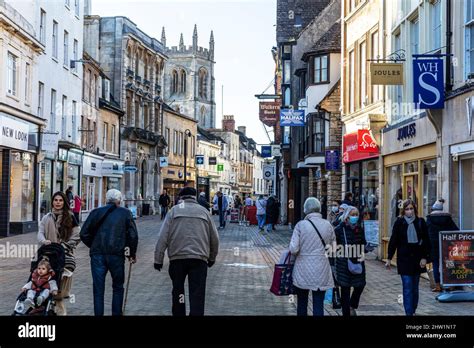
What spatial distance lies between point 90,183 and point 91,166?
3.93 feet

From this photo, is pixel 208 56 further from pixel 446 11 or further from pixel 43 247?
pixel 43 247

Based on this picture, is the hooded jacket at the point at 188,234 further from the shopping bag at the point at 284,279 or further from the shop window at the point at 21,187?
the shop window at the point at 21,187

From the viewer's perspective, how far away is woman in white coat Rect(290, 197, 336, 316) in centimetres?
823

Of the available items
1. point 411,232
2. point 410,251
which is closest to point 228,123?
point 411,232

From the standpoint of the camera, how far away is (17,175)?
27.3 m

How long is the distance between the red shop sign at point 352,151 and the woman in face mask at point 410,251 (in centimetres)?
1023

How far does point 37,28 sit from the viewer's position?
29.2m

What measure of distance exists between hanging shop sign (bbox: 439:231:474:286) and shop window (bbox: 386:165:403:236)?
6.26 metres

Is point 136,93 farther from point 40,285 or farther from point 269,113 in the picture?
point 40,285

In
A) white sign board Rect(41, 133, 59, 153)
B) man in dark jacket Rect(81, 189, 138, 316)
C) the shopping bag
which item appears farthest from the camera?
white sign board Rect(41, 133, 59, 153)

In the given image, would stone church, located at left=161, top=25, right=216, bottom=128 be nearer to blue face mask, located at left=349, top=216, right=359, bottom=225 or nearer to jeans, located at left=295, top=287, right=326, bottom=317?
blue face mask, located at left=349, top=216, right=359, bottom=225

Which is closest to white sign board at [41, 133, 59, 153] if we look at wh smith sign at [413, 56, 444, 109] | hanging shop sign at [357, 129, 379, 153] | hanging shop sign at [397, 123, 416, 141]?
hanging shop sign at [357, 129, 379, 153]

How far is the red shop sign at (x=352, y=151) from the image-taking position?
20938mm

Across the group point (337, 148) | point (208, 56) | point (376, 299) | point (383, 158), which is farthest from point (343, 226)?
point (208, 56)
